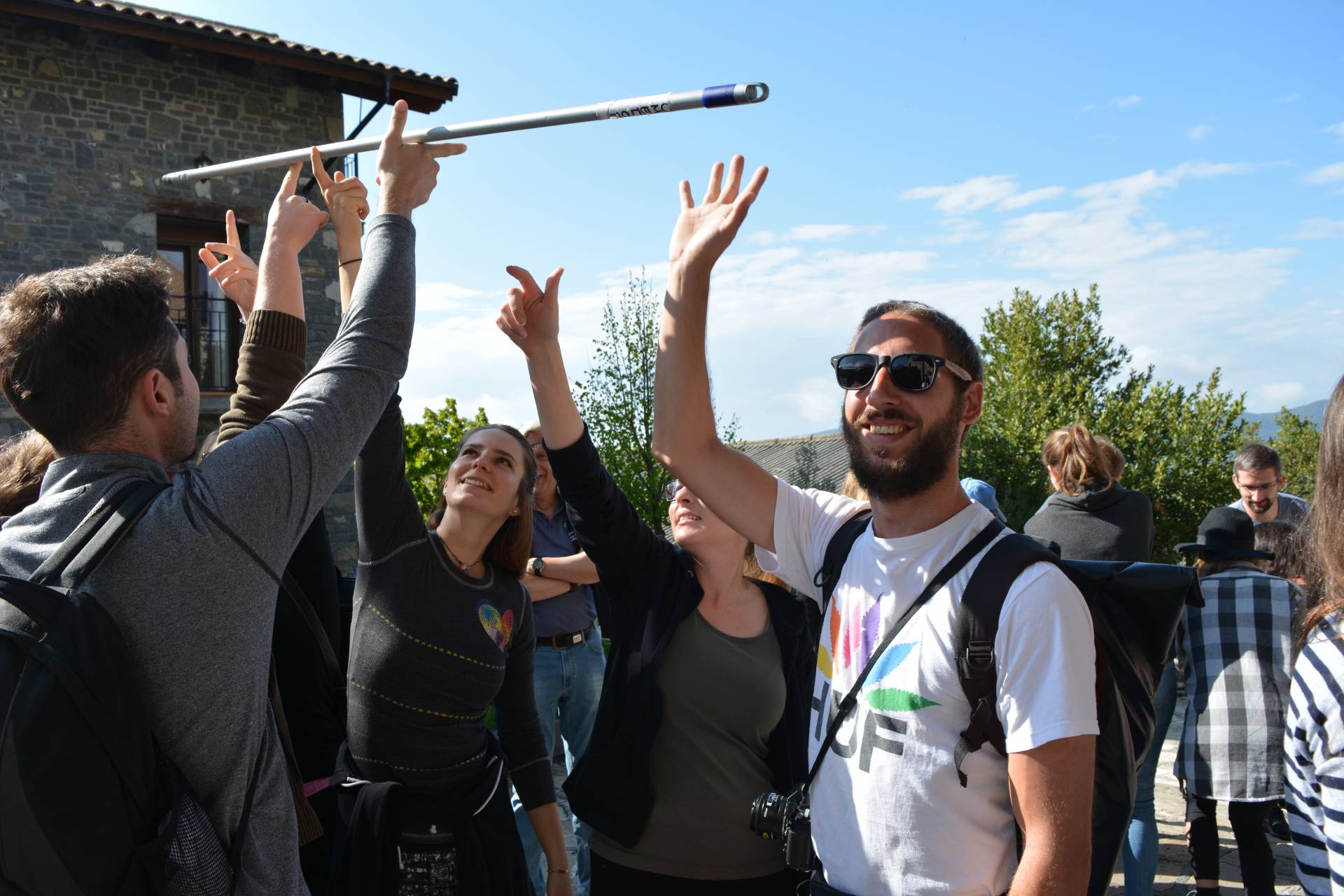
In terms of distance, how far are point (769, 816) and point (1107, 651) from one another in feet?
2.87

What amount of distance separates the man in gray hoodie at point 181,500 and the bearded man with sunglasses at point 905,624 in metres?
0.83

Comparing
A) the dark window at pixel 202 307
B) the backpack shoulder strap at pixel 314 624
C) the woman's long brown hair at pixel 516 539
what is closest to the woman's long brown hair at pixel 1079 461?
the woman's long brown hair at pixel 516 539

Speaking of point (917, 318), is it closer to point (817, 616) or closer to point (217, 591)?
point (817, 616)

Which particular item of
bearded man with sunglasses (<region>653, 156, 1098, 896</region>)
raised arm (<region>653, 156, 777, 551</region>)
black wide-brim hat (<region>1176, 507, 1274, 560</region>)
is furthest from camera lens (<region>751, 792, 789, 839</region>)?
black wide-brim hat (<region>1176, 507, 1274, 560</region>)

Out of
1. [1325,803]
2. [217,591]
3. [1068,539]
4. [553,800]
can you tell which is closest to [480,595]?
[553,800]

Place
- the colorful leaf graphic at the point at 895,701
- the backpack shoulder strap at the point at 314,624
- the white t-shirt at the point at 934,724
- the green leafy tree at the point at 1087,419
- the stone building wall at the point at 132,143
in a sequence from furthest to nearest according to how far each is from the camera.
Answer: the green leafy tree at the point at 1087,419, the stone building wall at the point at 132,143, the backpack shoulder strap at the point at 314,624, the colorful leaf graphic at the point at 895,701, the white t-shirt at the point at 934,724

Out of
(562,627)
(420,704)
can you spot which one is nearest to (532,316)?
(420,704)

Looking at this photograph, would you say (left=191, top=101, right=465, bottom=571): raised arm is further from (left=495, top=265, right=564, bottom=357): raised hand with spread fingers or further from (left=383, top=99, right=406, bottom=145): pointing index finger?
(left=495, top=265, right=564, bottom=357): raised hand with spread fingers

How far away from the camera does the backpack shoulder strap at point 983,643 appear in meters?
1.71

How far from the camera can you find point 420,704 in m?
2.54

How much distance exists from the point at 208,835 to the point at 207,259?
1542mm

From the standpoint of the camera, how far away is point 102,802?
4.45 ft

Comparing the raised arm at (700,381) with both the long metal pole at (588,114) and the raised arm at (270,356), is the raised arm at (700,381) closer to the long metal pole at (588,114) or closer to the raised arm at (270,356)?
the long metal pole at (588,114)

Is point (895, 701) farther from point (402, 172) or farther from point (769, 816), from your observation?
point (402, 172)
